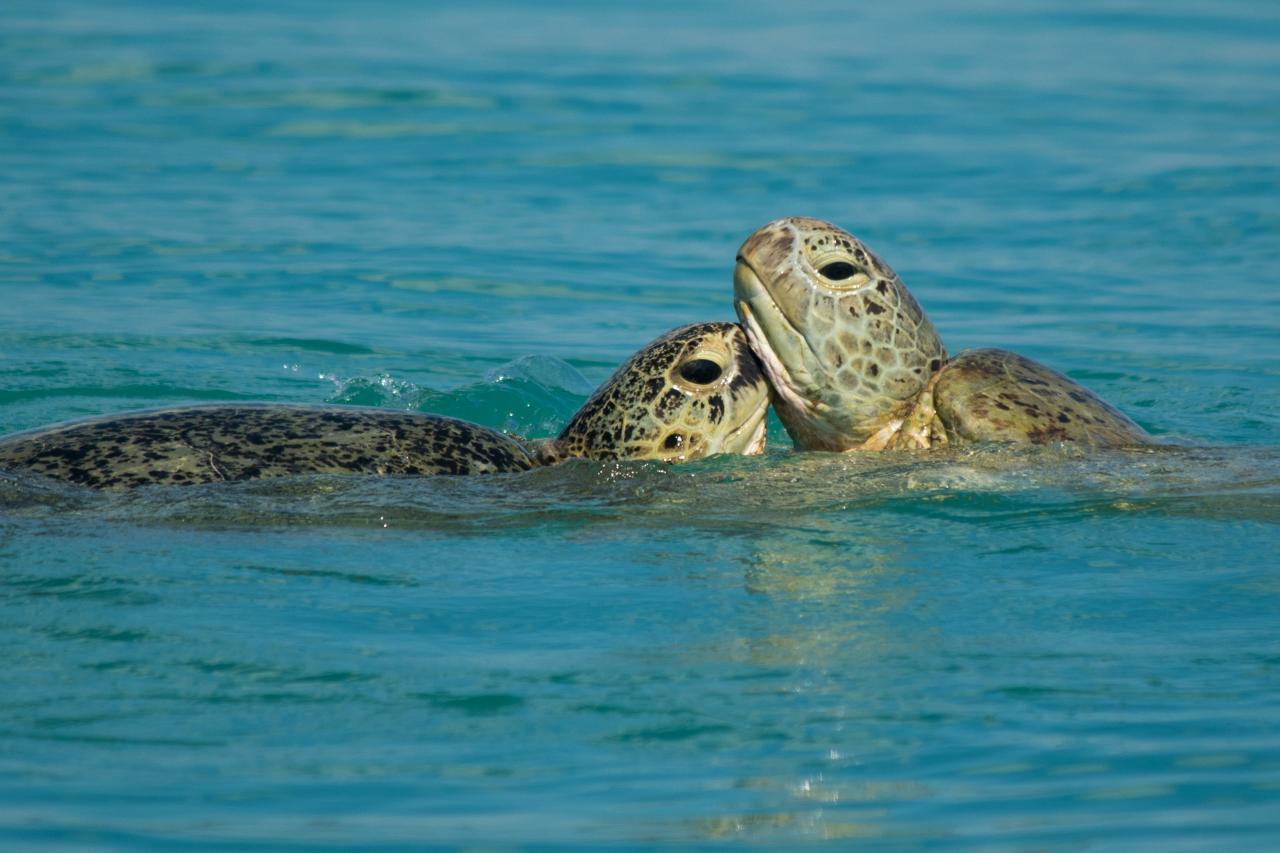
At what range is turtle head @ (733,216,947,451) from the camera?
8.00 m

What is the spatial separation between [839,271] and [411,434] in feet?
7.05

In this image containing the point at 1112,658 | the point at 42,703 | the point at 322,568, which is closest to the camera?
the point at 42,703

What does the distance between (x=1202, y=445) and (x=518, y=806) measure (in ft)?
17.1

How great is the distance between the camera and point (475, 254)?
49.1 ft

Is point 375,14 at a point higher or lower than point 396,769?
higher

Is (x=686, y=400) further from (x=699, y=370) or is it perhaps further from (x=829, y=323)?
(x=829, y=323)

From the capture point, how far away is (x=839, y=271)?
8.05m

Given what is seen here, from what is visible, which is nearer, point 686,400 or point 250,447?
point 250,447

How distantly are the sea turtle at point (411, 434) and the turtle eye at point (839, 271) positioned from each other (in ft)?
1.76

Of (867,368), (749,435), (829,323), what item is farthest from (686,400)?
(867,368)

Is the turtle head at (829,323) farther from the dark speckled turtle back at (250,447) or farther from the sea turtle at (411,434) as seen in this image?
the dark speckled turtle back at (250,447)

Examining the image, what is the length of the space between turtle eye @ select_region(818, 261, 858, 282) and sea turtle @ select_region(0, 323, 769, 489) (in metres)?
0.54

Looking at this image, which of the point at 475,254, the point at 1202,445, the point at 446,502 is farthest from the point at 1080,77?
the point at 446,502

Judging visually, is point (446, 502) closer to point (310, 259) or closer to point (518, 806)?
point (518, 806)
